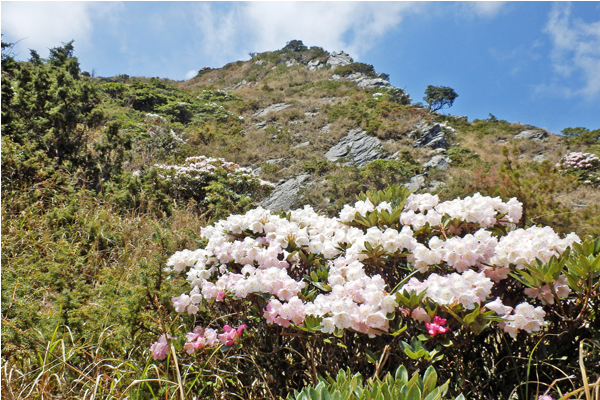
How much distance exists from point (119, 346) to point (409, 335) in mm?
1608

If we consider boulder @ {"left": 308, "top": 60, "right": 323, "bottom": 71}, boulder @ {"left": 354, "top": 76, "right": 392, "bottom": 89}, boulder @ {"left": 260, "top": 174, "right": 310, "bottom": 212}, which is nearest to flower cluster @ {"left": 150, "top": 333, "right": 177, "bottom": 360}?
boulder @ {"left": 260, "top": 174, "right": 310, "bottom": 212}

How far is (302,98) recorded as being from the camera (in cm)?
1919

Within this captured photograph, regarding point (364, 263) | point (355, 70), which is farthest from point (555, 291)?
point (355, 70)

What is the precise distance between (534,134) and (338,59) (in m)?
17.3

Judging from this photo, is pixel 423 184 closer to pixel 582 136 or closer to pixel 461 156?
pixel 461 156

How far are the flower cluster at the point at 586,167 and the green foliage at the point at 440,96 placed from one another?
64.9ft

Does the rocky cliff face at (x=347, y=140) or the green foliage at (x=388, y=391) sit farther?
the rocky cliff face at (x=347, y=140)

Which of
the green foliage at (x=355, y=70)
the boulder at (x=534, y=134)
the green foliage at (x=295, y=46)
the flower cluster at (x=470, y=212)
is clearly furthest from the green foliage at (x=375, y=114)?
the green foliage at (x=295, y=46)

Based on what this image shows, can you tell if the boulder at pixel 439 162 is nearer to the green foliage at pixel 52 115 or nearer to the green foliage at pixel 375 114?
the green foliage at pixel 375 114

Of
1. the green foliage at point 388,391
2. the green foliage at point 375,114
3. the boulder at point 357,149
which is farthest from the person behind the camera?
the green foliage at point 375,114

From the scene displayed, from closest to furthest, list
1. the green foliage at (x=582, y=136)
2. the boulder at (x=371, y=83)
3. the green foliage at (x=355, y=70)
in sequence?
the green foliage at (x=582, y=136) → the boulder at (x=371, y=83) → the green foliage at (x=355, y=70)

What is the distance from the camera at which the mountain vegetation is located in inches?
52.4

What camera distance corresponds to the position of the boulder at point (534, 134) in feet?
54.6

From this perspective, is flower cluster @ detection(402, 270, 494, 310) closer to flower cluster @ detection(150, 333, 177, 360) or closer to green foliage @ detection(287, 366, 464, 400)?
green foliage @ detection(287, 366, 464, 400)
